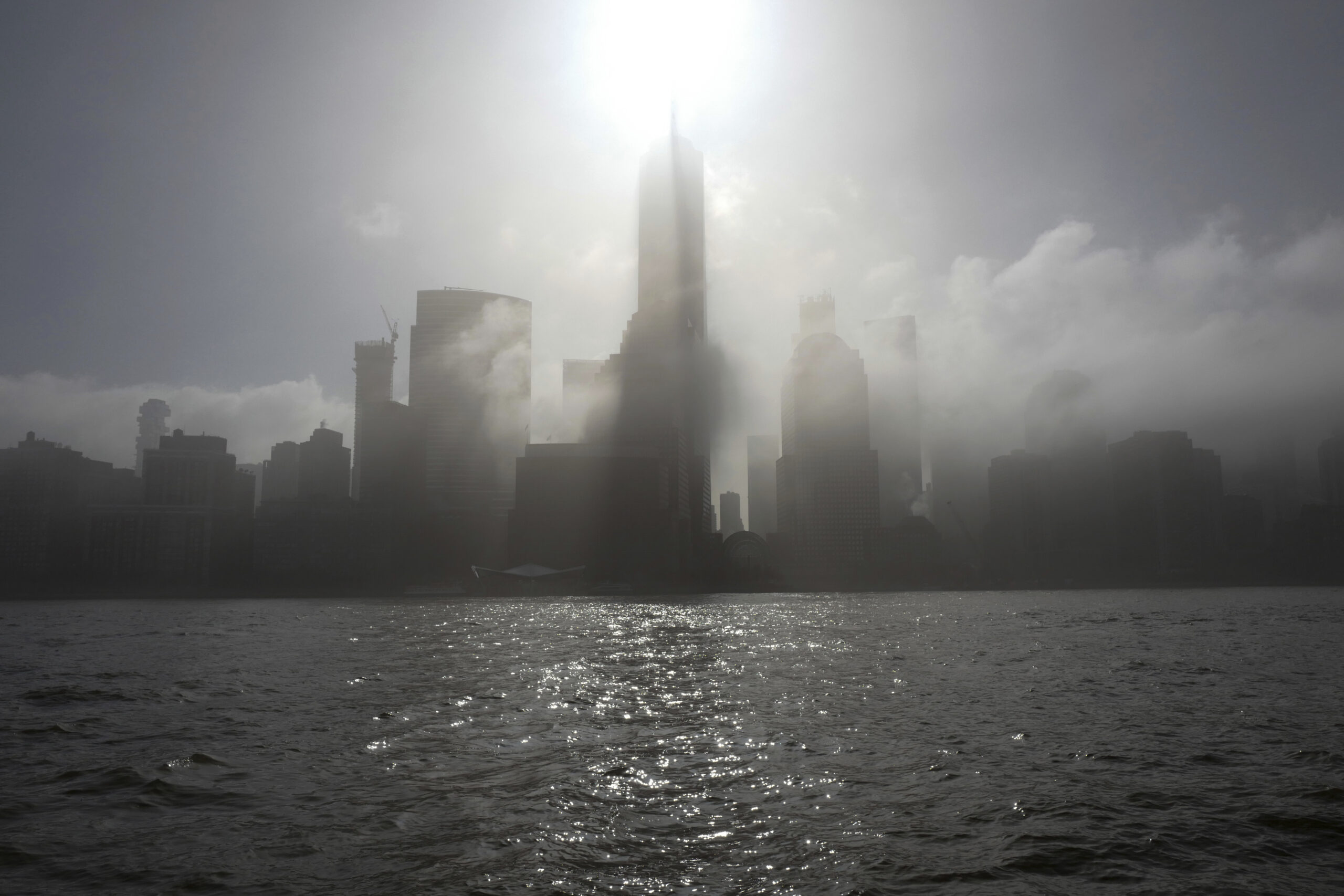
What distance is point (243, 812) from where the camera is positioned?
20.9 metres

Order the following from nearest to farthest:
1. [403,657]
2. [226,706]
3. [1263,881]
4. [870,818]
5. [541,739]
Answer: [1263,881] < [870,818] < [541,739] < [226,706] < [403,657]

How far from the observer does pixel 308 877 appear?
16.0 metres

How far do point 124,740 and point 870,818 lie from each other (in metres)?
27.4

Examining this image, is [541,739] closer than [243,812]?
No

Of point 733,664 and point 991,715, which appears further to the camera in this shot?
point 733,664

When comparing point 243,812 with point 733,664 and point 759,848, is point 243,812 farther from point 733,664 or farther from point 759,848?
point 733,664

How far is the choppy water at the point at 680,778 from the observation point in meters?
16.4

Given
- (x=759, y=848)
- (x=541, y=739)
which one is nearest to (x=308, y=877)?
(x=759, y=848)

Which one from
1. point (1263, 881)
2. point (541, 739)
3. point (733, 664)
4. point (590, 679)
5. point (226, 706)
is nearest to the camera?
point (1263, 881)

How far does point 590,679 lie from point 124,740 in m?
23.4

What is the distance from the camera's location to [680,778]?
23.8 meters

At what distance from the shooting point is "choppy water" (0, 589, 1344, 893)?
16438 mm

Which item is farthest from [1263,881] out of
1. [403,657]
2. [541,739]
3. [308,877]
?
[403,657]

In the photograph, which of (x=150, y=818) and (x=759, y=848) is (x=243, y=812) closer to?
(x=150, y=818)
